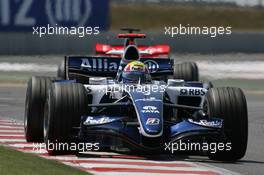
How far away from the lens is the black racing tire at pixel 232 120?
533 inches

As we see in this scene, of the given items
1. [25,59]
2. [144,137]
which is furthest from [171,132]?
[25,59]

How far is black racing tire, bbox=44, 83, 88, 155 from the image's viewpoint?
13.3 meters

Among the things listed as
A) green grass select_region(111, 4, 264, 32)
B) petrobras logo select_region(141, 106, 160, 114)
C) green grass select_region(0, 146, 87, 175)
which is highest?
green grass select_region(111, 4, 264, 32)

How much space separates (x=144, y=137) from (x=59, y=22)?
84.7ft

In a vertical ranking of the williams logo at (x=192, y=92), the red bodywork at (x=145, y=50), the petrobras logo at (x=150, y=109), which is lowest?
the petrobras logo at (x=150, y=109)

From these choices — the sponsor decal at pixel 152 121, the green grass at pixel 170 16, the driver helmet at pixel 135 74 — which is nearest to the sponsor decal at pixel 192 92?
the driver helmet at pixel 135 74

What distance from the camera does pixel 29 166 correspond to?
11328 mm

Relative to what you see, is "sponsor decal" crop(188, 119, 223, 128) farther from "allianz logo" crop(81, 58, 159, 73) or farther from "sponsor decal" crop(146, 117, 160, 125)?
"allianz logo" crop(81, 58, 159, 73)

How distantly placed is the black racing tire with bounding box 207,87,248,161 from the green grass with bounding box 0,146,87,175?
8.74 feet

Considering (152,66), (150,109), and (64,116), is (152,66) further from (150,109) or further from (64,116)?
(64,116)

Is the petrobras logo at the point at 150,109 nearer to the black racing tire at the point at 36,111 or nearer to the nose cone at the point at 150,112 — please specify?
the nose cone at the point at 150,112

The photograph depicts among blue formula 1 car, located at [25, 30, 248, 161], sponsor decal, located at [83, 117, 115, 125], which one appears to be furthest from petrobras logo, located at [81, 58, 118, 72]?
sponsor decal, located at [83, 117, 115, 125]

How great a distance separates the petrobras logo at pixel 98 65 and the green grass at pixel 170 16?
2069 centimetres

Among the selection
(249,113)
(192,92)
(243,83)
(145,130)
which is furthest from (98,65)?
(243,83)
